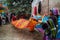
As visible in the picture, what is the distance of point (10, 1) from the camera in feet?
55.9

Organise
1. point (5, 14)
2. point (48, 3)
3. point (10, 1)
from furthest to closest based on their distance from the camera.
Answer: point (5, 14) → point (10, 1) → point (48, 3)

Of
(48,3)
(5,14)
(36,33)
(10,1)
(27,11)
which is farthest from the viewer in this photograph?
(5,14)

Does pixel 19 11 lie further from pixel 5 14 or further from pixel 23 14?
pixel 5 14

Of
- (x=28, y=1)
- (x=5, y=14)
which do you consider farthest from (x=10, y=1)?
(x=5, y=14)

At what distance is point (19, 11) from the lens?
1565 cm

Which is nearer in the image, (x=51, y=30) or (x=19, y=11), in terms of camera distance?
(x=51, y=30)

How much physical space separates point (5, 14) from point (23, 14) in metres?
5.54

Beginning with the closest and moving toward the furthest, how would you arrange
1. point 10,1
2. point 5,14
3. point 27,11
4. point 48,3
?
point 48,3, point 27,11, point 10,1, point 5,14

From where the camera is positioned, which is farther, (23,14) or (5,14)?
(5,14)

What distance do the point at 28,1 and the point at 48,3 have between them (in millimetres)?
5832

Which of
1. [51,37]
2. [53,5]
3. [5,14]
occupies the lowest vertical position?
[5,14]

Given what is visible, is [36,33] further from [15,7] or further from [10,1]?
[10,1]

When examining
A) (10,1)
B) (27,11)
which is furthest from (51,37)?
(10,1)

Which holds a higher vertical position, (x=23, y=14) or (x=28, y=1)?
(x=28, y=1)
